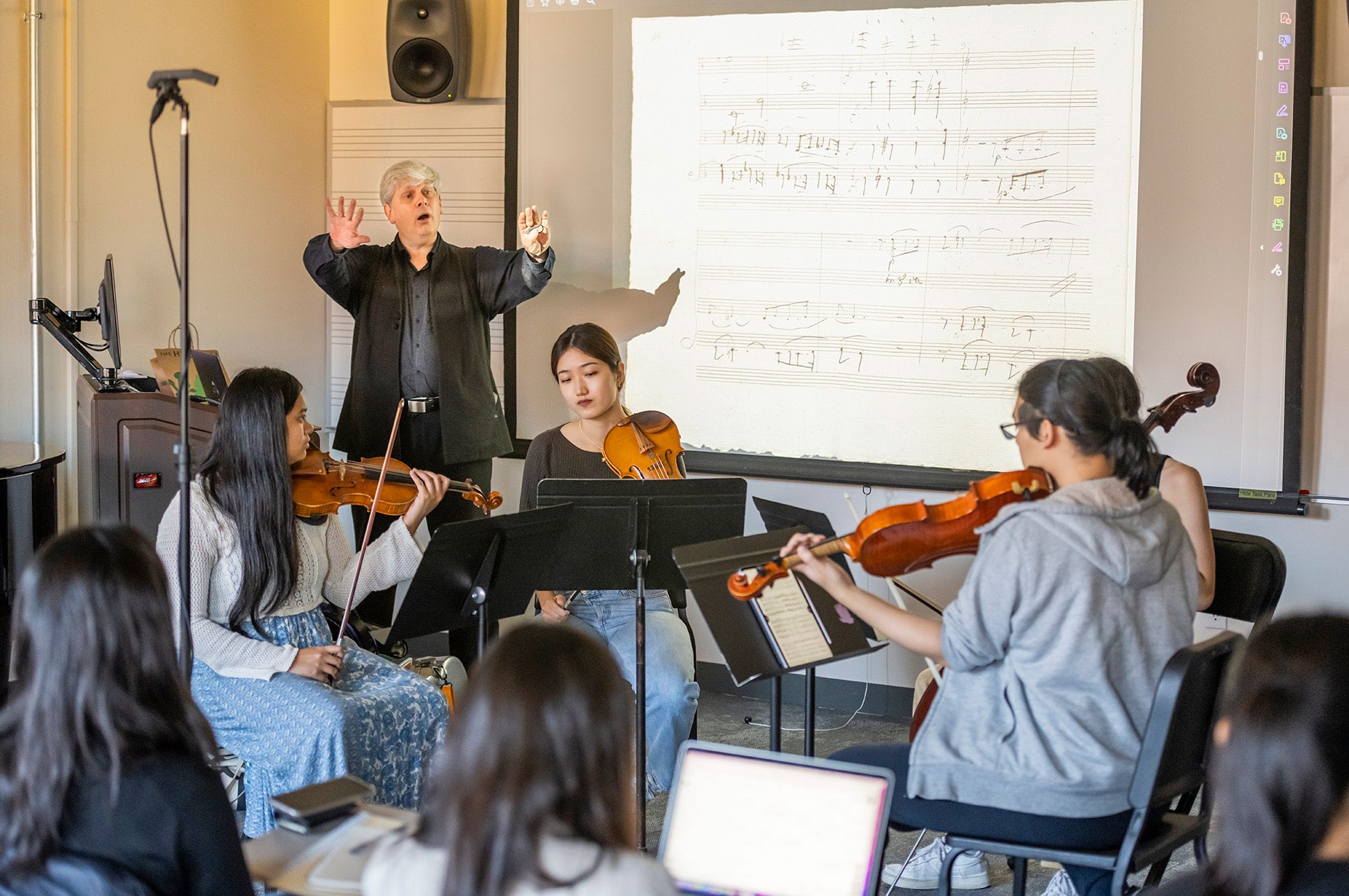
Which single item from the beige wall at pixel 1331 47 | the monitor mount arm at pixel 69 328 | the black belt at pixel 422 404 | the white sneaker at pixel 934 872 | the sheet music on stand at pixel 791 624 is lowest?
the white sneaker at pixel 934 872

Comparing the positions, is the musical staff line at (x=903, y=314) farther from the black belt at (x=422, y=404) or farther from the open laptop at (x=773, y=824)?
the open laptop at (x=773, y=824)

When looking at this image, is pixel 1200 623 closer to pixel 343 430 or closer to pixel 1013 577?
pixel 1013 577

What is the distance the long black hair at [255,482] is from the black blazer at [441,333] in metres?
1.28

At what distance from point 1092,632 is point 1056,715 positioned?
14 centimetres

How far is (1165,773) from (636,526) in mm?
1142

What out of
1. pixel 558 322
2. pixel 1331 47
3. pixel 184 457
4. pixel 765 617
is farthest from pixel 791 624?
pixel 1331 47

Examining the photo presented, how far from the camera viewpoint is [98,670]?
4.41ft

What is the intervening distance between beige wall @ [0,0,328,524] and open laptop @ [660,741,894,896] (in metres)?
2.84

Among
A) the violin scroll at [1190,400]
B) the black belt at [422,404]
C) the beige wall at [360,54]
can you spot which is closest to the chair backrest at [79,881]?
the violin scroll at [1190,400]

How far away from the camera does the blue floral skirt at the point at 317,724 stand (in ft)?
8.11

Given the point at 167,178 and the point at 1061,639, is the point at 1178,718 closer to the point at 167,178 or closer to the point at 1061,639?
the point at 1061,639

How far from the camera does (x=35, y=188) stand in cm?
376

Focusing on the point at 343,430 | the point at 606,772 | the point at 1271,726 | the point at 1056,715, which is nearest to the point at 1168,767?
the point at 1056,715

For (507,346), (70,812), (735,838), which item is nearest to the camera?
(70,812)
